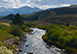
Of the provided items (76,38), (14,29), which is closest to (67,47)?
(76,38)

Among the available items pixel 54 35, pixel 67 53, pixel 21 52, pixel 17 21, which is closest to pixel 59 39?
pixel 54 35

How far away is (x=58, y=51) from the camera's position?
165 feet

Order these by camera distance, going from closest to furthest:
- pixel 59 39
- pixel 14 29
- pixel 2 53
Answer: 1. pixel 2 53
2. pixel 59 39
3. pixel 14 29

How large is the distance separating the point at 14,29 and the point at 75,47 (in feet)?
135

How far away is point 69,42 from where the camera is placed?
51.6 meters

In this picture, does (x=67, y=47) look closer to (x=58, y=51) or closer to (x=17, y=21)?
(x=58, y=51)

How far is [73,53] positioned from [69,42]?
664cm

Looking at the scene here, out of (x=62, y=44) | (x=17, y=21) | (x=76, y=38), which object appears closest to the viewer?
(x=76, y=38)

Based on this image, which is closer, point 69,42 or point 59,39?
point 69,42

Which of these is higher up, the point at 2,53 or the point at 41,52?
the point at 2,53

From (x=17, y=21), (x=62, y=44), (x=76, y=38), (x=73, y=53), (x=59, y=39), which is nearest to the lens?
(x=73, y=53)

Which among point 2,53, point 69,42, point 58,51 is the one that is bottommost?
point 58,51

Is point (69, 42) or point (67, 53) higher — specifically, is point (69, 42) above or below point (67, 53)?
above

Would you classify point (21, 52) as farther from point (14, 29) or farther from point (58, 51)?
point (14, 29)
